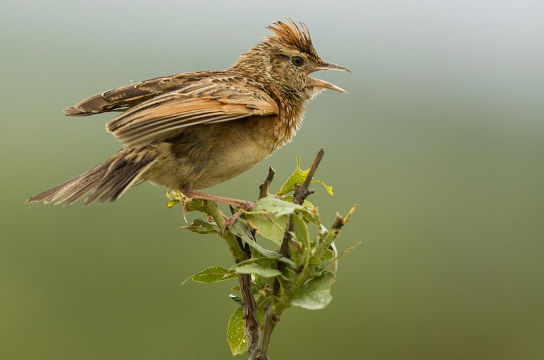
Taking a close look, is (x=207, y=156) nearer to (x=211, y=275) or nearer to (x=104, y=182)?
(x=104, y=182)

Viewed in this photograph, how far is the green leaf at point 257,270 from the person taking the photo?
71.1 inches

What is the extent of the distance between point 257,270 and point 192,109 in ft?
3.80

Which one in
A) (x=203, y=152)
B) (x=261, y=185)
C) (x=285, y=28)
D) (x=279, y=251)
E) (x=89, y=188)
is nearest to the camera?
(x=279, y=251)

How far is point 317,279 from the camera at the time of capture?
1873 mm

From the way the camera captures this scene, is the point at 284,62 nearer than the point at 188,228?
No

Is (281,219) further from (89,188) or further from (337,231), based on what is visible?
(89,188)

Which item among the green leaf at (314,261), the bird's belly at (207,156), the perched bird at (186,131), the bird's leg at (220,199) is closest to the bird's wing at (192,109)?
the perched bird at (186,131)

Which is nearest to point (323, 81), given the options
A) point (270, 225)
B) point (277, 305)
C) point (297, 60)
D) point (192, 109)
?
point (297, 60)

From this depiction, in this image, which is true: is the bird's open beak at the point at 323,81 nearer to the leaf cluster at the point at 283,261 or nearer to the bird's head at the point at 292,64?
the bird's head at the point at 292,64

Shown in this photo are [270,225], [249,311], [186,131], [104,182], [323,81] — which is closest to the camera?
[249,311]

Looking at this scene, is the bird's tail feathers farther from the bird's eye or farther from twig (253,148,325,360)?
the bird's eye

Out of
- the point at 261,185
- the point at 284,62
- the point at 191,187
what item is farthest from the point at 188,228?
the point at 284,62

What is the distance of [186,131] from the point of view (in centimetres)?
302

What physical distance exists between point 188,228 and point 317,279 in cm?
60
